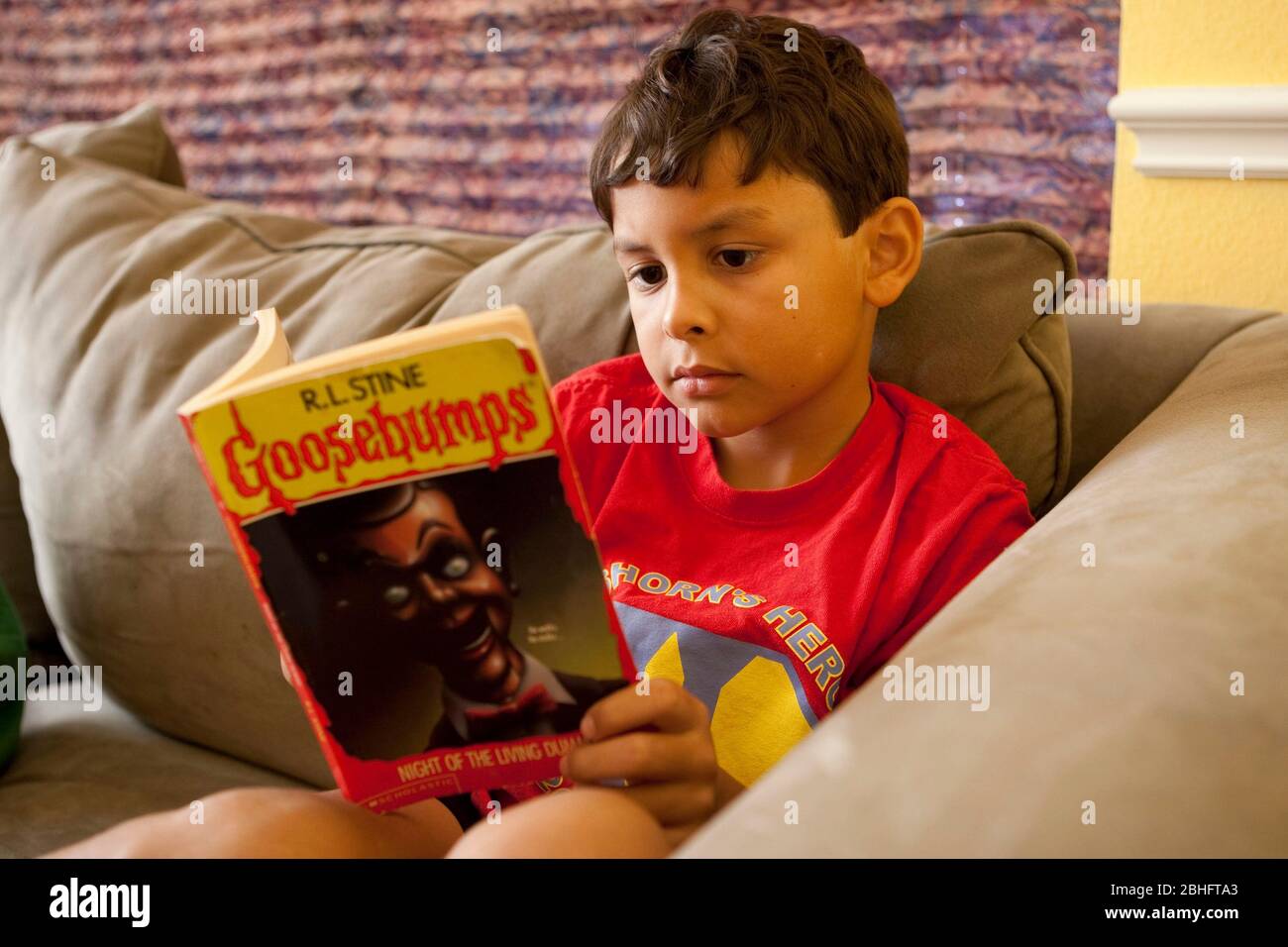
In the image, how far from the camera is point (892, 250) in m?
1.00

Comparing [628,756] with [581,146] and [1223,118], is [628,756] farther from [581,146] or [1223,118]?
[581,146]

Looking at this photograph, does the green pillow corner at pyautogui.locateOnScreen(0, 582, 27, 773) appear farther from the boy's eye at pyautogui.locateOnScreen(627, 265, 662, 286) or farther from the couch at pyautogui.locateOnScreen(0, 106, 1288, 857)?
the boy's eye at pyautogui.locateOnScreen(627, 265, 662, 286)

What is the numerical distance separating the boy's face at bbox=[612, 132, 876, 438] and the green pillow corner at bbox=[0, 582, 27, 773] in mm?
755

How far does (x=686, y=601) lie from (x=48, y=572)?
0.82 m

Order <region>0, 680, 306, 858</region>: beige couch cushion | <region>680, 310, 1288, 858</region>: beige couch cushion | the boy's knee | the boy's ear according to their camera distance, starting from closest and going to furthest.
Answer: <region>680, 310, 1288, 858</region>: beige couch cushion
the boy's knee
the boy's ear
<region>0, 680, 306, 858</region>: beige couch cushion

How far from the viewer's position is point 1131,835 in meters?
0.45

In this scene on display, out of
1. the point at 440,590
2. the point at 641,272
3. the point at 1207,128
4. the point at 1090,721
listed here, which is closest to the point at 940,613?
the point at 1090,721

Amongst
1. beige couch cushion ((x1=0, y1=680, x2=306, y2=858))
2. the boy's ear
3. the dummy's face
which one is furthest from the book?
beige couch cushion ((x1=0, y1=680, x2=306, y2=858))

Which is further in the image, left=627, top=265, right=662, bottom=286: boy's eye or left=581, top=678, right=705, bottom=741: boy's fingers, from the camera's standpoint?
left=627, top=265, right=662, bottom=286: boy's eye

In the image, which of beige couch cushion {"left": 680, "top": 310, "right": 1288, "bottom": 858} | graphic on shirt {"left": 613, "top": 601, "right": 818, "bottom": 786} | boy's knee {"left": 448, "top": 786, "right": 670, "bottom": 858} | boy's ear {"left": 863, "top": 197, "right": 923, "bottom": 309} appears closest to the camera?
beige couch cushion {"left": 680, "top": 310, "right": 1288, "bottom": 858}

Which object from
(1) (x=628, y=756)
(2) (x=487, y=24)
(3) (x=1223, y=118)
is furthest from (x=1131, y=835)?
(2) (x=487, y=24)

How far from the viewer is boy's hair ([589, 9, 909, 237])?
0.91 meters
